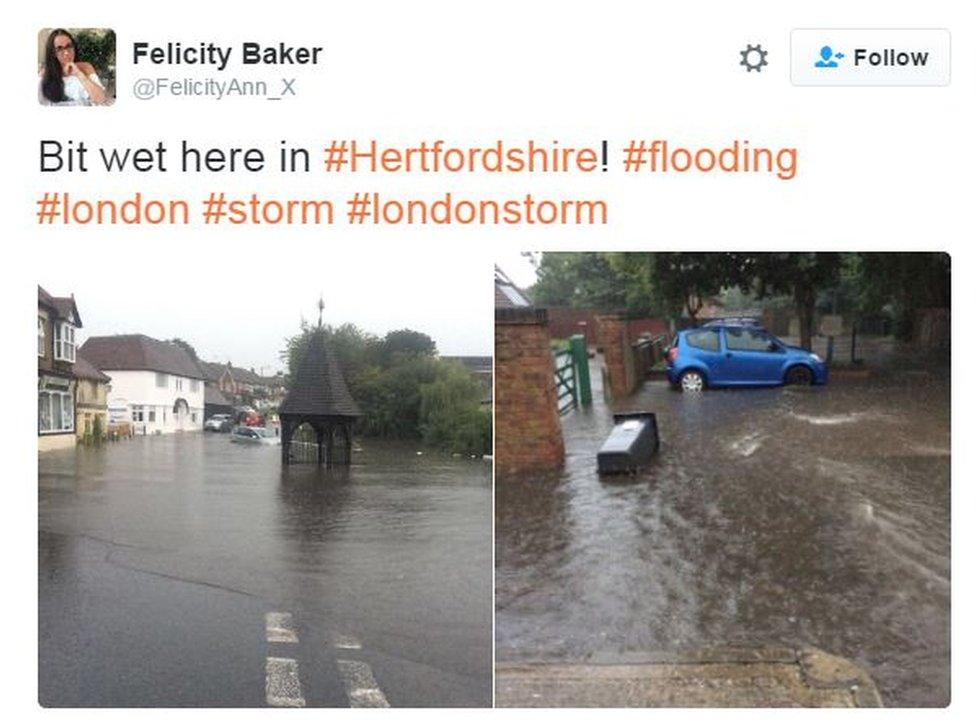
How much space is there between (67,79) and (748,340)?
3216mm

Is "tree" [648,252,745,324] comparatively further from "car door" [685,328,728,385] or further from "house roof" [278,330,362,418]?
"house roof" [278,330,362,418]

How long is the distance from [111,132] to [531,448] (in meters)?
2.27

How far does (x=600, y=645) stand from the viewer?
12.6 feet

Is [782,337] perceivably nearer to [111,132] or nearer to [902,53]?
[902,53]

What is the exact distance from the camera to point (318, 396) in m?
4.09

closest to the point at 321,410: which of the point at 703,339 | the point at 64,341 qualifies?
the point at 64,341

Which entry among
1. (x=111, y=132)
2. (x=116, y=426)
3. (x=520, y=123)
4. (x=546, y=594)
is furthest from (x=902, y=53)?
(x=116, y=426)

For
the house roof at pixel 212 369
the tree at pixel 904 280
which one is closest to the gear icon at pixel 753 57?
the tree at pixel 904 280

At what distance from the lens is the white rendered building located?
3.98 meters

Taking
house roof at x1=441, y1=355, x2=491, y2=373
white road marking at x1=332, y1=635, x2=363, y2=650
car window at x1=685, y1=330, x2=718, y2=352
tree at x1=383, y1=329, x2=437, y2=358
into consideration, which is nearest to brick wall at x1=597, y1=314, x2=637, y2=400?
car window at x1=685, y1=330, x2=718, y2=352

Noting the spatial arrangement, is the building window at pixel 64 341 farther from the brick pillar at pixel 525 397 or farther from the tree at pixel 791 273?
the tree at pixel 791 273

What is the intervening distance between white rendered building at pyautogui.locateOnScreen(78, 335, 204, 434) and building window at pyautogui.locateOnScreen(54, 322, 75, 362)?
5 cm

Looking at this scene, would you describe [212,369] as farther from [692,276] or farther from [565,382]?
[692,276]

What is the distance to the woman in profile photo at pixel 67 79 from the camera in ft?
12.2
